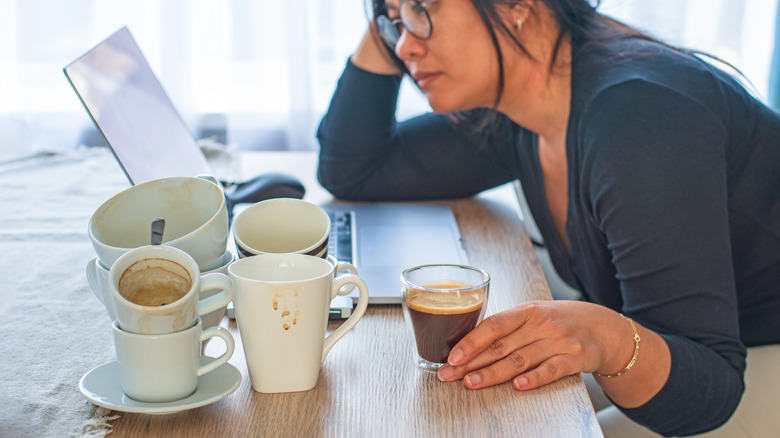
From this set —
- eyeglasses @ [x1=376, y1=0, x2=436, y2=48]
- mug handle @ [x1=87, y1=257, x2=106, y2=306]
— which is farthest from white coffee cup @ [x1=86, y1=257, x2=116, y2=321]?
eyeglasses @ [x1=376, y1=0, x2=436, y2=48]

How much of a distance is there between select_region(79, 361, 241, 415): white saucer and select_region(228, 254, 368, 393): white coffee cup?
0.02 m

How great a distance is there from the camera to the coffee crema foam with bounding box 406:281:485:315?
0.66 meters

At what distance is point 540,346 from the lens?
0.68m

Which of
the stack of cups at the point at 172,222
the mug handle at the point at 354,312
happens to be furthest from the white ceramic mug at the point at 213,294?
the mug handle at the point at 354,312

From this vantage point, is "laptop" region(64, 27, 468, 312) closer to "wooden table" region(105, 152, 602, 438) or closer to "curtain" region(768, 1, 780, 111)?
"wooden table" region(105, 152, 602, 438)

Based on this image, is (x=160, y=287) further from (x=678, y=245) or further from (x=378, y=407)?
(x=678, y=245)

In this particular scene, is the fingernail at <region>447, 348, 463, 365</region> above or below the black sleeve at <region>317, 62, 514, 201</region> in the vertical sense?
above

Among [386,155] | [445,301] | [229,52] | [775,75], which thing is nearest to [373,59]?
[386,155]

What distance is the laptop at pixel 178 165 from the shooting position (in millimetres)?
842

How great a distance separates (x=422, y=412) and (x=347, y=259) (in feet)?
1.26

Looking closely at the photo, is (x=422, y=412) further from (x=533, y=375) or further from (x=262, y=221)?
(x=262, y=221)

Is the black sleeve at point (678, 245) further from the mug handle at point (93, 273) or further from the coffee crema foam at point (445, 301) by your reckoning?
the mug handle at point (93, 273)

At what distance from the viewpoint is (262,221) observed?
76 centimetres

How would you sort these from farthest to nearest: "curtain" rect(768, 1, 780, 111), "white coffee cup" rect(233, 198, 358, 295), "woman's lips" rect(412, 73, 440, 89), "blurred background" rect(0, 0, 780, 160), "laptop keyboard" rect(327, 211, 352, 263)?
"blurred background" rect(0, 0, 780, 160) < "curtain" rect(768, 1, 780, 111) < "woman's lips" rect(412, 73, 440, 89) < "laptop keyboard" rect(327, 211, 352, 263) < "white coffee cup" rect(233, 198, 358, 295)
